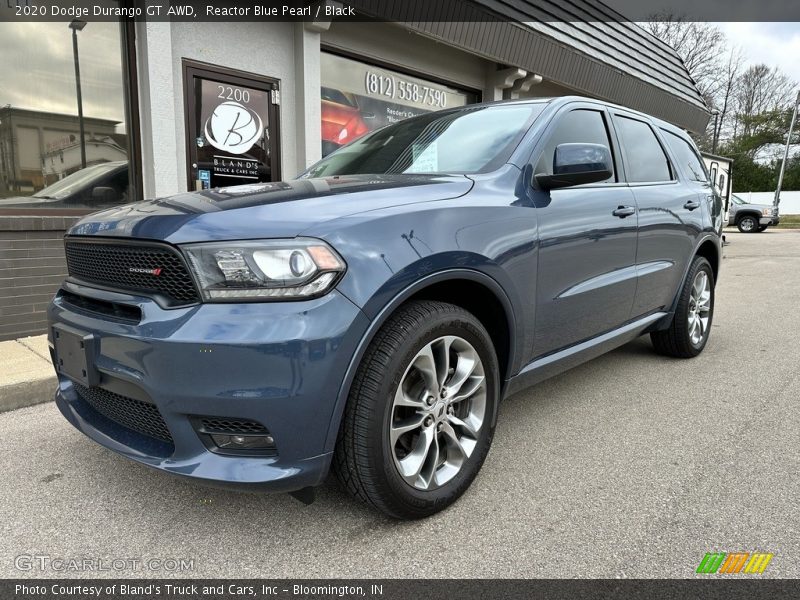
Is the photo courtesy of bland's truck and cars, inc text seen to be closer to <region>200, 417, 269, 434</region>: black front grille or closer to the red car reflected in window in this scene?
<region>200, 417, 269, 434</region>: black front grille

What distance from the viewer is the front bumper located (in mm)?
1665

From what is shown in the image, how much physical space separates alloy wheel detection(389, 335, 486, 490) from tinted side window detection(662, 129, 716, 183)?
2803mm

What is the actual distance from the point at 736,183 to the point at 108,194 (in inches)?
1823

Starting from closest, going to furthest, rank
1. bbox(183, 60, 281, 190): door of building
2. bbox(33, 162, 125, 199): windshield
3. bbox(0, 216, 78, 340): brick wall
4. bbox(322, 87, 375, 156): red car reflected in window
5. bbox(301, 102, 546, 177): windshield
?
bbox(301, 102, 546, 177): windshield, bbox(0, 216, 78, 340): brick wall, bbox(33, 162, 125, 199): windshield, bbox(183, 60, 281, 190): door of building, bbox(322, 87, 375, 156): red car reflected in window

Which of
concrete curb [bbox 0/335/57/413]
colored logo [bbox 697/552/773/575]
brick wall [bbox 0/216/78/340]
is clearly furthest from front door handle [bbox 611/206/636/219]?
brick wall [bbox 0/216/78/340]

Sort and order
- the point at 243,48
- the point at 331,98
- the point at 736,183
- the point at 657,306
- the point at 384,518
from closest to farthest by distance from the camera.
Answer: the point at 384,518 < the point at 657,306 < the point at 243,48 < the point at 331,98 < the point at 736,183

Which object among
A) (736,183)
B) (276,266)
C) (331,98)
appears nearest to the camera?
(276,266)

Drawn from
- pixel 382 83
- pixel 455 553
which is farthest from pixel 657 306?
pixel 382 83

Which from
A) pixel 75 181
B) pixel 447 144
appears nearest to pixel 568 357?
pixel 447 144

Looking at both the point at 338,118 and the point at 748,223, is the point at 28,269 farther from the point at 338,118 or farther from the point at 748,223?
the point at 748,223

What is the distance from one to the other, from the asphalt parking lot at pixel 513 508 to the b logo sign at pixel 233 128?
3463 millimetres

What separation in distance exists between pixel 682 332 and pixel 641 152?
134cm

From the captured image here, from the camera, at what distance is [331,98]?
279 inches

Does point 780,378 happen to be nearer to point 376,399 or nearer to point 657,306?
point 657,306
